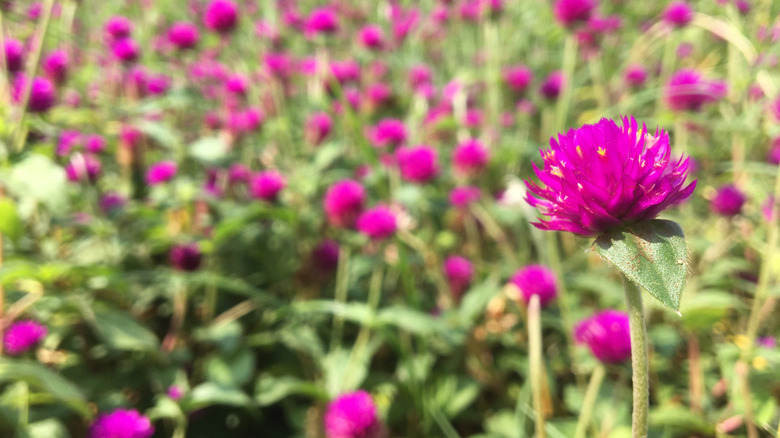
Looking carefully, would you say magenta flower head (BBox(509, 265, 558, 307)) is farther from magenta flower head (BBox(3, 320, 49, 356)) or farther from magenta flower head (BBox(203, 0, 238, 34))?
magenta flower head (BBox(203, 0, 238, 34))

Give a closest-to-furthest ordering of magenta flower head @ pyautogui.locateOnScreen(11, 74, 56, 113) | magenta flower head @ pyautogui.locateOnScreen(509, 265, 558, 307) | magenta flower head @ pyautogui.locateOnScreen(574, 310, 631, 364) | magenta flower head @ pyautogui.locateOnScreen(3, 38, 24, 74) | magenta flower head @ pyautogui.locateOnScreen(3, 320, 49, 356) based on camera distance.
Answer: magenta flower head @ pyautogui.locateOnScreen(574, 310, 631, 364), magenta flower head @ pyautogui.locateOnScreen(3, 320, 49, 356), magenta flower head @ pyautogui.locateOnScreen(509, 265, 558, 307), magenta flower head @ pyautogui.locateOnScreen(11, 74, 56, 113), magenta flower head @ pyautogui.locateOnScreen(3, 38, 24, 74)

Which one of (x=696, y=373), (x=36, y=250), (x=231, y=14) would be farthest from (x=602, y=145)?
(x=231, y=14)

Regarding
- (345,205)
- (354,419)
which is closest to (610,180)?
(354,419)

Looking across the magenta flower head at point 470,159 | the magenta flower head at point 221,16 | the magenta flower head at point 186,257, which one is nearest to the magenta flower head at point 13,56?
the magenta flower head at point 221,16

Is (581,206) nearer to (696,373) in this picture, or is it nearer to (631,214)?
(631,214)

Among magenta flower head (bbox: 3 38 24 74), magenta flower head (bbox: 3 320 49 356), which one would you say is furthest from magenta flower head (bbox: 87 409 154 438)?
magenta flower head (bbox: 3 38 24 74)
